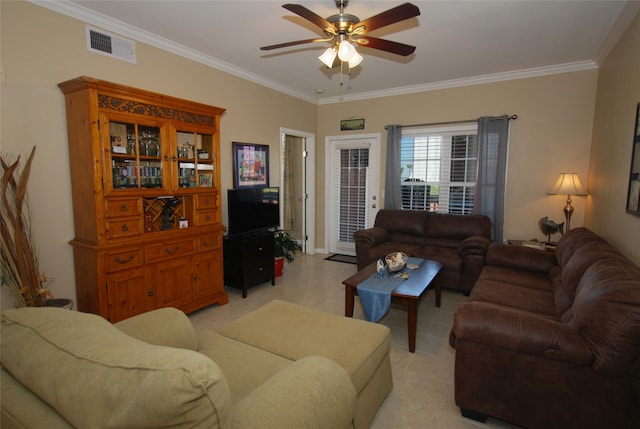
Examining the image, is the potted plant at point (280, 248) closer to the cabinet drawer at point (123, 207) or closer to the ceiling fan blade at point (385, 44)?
the cabinet drawer at point (123, 207)

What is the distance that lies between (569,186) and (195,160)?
431 cm

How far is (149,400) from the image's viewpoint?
77 centimetres

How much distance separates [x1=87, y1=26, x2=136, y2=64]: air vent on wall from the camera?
2.90 m

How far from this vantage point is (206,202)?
351 cm

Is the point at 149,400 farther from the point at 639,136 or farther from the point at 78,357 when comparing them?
the point at 639,136

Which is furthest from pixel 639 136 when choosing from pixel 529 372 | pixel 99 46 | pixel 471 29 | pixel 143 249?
pixel 99 46

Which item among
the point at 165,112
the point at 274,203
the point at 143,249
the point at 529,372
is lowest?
the point at 529,372

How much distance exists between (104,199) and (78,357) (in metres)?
2.15

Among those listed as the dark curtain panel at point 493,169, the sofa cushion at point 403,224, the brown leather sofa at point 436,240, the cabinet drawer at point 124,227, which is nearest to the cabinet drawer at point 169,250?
the cabinet drawer at point 124,227

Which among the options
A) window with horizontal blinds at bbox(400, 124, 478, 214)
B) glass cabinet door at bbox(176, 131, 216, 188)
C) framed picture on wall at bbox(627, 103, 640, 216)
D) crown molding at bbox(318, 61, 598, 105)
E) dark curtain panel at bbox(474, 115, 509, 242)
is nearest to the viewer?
framed picture on wall at bbox(627, 103, 640, 216)

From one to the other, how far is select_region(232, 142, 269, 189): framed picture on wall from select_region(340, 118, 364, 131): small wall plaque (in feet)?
5.39

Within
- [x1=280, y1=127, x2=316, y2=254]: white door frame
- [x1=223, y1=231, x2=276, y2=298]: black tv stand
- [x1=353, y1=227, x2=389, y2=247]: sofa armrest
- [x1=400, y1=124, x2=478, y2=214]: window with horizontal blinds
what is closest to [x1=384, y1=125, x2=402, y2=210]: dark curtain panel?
[x1=400, y1=124, x2=478, y2=214]: window with horizontal blinds

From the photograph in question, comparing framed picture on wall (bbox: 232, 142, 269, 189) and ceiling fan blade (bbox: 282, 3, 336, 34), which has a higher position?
ceiling fan blade (bbox: 282, 3, 336, 34)

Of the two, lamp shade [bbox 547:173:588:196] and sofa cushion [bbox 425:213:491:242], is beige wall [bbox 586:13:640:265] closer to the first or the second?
lamp shade [bbox 547:173:588:196]
